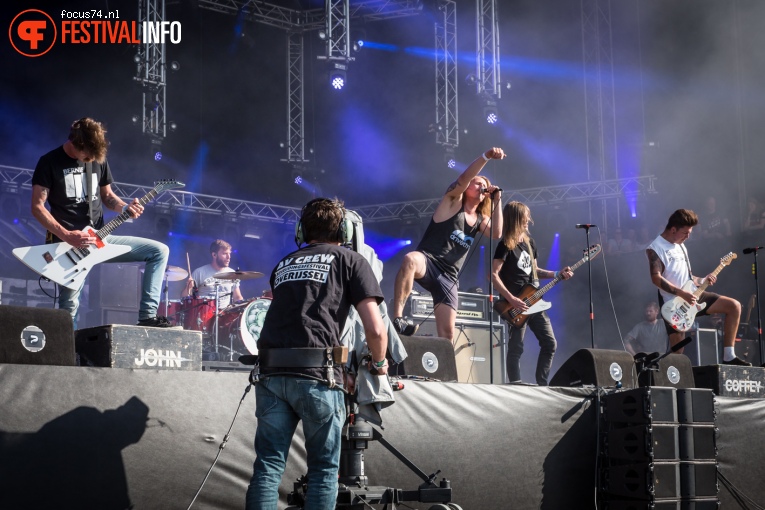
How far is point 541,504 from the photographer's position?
5.86m

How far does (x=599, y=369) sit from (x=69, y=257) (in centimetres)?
402

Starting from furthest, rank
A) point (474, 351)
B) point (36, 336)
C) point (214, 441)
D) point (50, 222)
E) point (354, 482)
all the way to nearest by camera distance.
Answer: point (474, 351) < point (50, 222) < point (214, 441) < point (36, 336) < point (354, 482)

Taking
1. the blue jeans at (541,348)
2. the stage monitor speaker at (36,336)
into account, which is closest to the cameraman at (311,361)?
the stage monitor speaker at (36,336)

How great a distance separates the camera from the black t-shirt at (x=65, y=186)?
534cm

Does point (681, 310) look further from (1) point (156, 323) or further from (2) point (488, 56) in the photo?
(2) point (488, 56)

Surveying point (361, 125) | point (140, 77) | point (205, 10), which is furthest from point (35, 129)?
point (361, 125)

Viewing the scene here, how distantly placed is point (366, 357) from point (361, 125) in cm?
1226

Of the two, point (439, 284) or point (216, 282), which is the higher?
point (216, 282)

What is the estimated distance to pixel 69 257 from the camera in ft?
17.5

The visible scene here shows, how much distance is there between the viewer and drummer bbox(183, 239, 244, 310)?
10102mm

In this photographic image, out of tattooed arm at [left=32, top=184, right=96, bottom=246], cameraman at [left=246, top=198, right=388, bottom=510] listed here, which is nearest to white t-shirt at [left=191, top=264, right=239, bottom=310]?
tattooed arm at [left=32, top=184, right=96, bottom=246]

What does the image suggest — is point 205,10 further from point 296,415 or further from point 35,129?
point 296,415

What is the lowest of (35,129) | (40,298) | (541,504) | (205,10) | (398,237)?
(541,504)

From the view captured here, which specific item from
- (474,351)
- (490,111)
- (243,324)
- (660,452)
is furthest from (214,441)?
(490,111)
